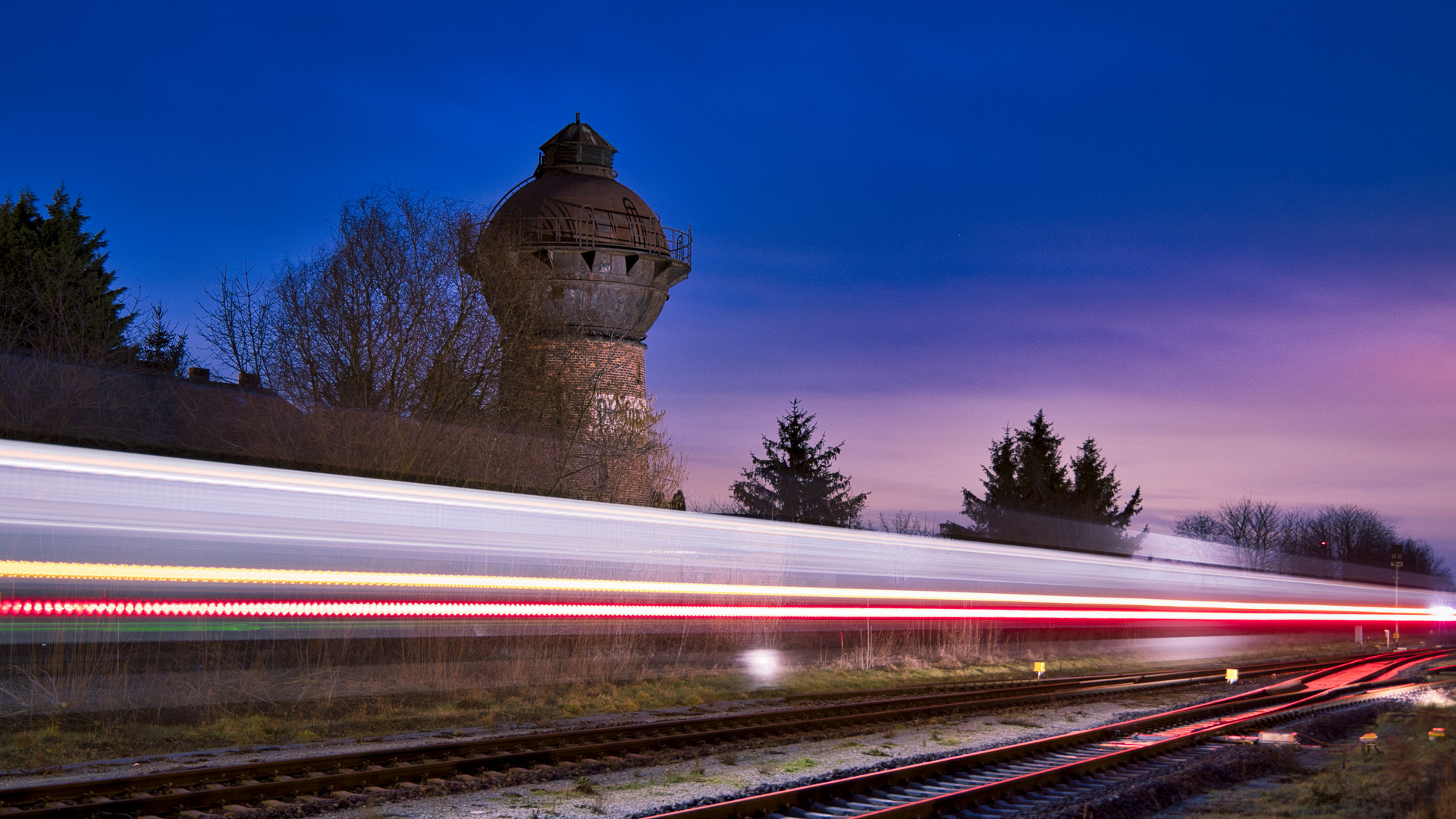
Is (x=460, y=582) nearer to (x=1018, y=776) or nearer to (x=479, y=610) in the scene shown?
(x=479, y=610)

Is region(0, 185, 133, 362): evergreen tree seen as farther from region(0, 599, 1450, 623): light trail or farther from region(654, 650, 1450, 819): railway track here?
region(654, 650, 1450, 819): railway track

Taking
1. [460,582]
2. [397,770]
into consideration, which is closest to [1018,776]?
[397,770]

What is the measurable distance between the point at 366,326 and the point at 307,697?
12.3 meters

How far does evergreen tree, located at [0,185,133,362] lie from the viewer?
24969 millimetres

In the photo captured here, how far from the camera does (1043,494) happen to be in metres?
62.4

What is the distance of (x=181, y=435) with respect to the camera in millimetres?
22141

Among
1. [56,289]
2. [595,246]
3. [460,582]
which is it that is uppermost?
[595,246]

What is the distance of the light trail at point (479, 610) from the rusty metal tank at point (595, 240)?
54.4 feet

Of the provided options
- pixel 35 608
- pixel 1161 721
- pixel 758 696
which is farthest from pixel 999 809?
pixel 35 608

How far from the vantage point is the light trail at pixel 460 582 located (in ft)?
41.3

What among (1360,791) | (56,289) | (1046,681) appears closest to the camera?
(1360,791)

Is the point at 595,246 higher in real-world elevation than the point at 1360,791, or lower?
higher

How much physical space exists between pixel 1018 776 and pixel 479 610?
28.3 ft

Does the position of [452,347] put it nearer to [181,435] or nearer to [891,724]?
[181,435]
